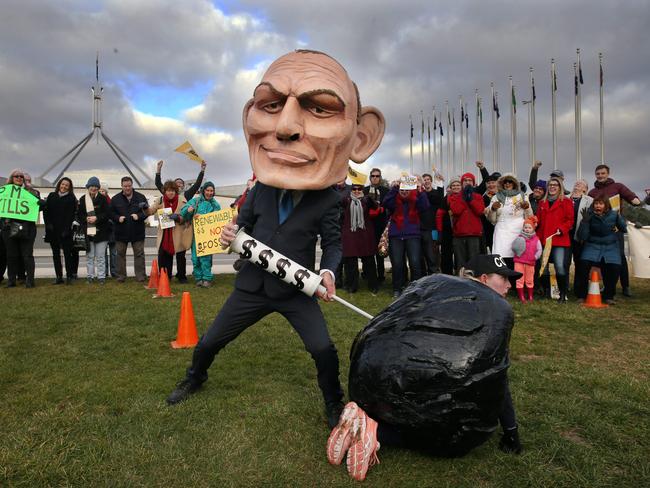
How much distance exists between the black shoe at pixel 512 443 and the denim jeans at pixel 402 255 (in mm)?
5330

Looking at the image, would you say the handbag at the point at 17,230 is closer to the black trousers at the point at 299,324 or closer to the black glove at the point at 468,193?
the black trousers at the point at 299,324

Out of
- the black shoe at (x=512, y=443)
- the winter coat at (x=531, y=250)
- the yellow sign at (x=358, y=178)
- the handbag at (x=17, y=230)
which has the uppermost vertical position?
the yellow sign at (x=358, y=178)

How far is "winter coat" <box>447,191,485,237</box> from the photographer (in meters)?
8.15

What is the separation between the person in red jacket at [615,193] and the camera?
802 cm

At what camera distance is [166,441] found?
118 inches

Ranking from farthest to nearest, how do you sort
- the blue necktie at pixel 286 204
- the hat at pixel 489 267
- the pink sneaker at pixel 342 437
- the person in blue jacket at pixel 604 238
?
the person in blue jacket at pixel 604 238 → the blue necktie at pixel 286 204 → the hat at pixel 489 267 → the pink sneaker at pixel 342 437

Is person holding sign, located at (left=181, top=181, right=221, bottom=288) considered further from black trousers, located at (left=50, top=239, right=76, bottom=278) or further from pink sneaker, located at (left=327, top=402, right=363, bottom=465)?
pink sneaker, located at (left=327, top=402, right=363, bottom=465)

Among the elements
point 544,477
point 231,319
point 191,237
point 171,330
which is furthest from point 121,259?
point 544,477

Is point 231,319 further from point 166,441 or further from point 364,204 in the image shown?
point 364,204

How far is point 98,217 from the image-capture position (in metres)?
9.33

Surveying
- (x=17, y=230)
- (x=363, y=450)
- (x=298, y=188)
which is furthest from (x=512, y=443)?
(x=17, y=230)

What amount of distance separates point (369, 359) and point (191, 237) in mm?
7246

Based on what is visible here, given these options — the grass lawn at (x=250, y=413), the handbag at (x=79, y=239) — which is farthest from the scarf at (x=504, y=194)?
the handbag at (x=79, y=239)

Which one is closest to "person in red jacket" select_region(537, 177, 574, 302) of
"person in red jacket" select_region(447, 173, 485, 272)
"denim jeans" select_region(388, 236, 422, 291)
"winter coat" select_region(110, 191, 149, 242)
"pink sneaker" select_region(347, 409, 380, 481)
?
"person in red jacket" select_region(447, 173, 485, 272)
